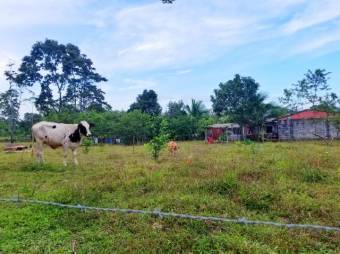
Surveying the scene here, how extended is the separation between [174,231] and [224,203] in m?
1.20

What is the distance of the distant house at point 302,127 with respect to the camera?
108ft

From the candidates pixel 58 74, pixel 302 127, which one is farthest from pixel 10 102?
pixel 302 127

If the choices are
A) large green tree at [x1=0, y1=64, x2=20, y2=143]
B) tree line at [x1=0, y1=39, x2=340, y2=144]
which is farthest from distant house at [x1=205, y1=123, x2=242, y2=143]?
large green tree at [x1=0, y1=64, x2=20, y2=143]

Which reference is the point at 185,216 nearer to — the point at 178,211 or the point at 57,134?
the point at 178,211

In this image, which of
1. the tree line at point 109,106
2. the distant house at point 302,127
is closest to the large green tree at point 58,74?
the tree line at point 109,106

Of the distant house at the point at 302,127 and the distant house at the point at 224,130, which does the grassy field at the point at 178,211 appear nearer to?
the distant house at the point at 302,127

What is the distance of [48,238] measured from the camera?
4.46m

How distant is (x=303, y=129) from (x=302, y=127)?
0.21 metres

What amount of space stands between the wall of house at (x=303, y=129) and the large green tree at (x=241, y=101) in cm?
249

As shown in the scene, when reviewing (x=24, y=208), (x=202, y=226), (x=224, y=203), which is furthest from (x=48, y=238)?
(x=224, y=203)

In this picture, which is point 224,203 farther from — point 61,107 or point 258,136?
point 61,107

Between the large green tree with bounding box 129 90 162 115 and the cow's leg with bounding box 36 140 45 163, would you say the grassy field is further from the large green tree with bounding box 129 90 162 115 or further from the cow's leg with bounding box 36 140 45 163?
the large green tree with bounding box 129 90 162 115

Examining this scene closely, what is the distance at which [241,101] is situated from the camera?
38.9m

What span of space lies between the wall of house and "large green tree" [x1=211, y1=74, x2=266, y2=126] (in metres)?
2.49
